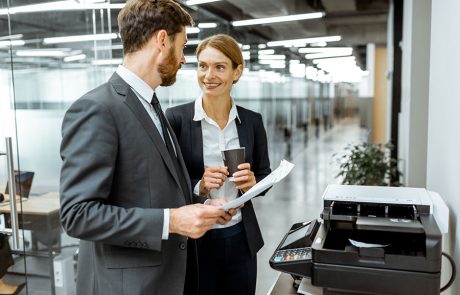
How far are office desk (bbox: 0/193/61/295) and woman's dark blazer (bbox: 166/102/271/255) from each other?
1.60 m

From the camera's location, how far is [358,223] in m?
1.35

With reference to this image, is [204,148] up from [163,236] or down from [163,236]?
up

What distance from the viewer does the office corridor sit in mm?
4355

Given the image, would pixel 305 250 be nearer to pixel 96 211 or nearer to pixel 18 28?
pixel 96 211

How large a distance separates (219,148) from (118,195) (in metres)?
0.69

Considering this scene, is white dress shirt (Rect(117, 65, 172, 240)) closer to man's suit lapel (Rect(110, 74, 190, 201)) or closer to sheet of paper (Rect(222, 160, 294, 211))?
man's suit lapel (Rect(110, 74, 190, 201))

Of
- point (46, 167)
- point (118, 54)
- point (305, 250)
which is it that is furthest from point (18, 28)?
point (305, 250)

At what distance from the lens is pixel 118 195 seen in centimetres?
122

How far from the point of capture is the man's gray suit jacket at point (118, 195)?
3.68 ft

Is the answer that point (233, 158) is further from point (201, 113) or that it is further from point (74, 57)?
point (74, 57)

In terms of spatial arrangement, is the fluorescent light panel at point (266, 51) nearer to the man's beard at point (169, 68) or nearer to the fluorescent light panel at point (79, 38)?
the fluorescent light panel at point (79, 38)

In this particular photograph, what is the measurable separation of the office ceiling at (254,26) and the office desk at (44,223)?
101 centimetres

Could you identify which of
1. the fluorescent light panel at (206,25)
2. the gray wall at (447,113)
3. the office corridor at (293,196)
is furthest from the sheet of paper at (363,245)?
the fluorescent light panel at (206,25)

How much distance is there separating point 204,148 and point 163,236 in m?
0.70
